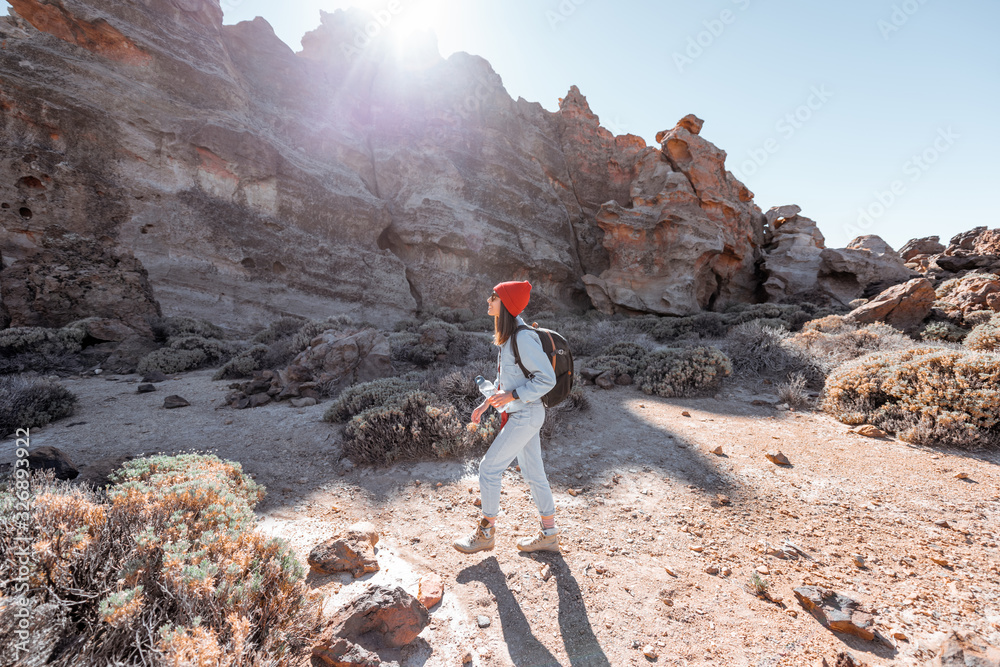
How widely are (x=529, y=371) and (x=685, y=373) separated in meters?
5.58

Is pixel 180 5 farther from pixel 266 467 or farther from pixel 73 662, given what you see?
pixel 73 662

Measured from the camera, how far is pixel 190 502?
2.25m

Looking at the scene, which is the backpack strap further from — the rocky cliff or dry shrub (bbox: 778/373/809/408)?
the rocky cliff

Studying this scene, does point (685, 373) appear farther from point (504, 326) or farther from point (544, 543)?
point (504, 326)

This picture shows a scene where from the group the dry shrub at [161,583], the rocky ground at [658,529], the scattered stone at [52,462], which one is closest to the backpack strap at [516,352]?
the rocky ground at [658,529]

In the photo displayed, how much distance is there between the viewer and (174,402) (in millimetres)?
6023

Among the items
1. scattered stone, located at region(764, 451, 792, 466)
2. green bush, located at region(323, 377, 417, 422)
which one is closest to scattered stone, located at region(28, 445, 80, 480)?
green bush, located at region(323, 377, 417, 422)

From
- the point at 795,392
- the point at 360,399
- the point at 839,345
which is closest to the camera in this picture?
the point at 360,399

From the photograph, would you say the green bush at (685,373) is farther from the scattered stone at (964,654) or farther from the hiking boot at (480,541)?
the hiking boot at (480,541)

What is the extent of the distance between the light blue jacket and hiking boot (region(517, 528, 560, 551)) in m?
0.99

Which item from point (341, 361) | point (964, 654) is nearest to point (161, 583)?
point (964, 654)

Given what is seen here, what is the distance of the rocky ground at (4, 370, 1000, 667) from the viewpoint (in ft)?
7.11

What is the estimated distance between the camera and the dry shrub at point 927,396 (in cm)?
441

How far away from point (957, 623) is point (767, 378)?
5764 millimetres
